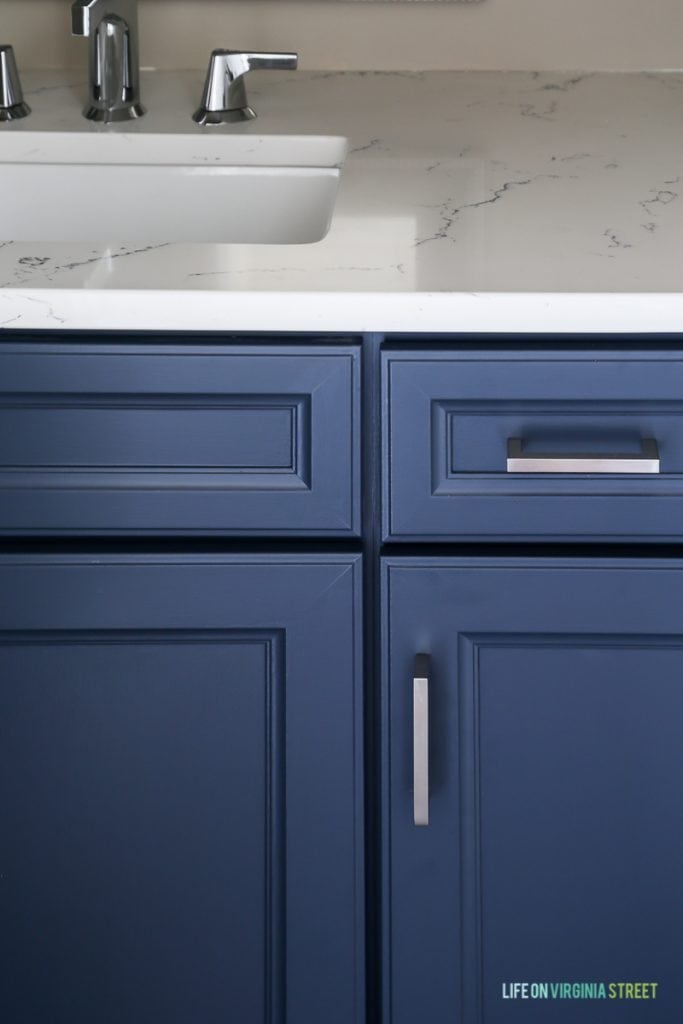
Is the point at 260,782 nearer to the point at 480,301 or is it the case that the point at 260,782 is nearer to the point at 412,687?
the point at 412,687

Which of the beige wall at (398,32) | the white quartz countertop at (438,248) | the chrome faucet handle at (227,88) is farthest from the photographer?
the beige wall at (398,32)

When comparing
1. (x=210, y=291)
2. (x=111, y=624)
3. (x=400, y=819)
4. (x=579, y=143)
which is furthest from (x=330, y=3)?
(x=400, y=819)

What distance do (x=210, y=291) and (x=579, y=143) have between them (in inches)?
19.9

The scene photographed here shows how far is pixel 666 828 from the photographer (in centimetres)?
108

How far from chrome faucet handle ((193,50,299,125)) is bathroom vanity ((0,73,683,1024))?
233 millimetres

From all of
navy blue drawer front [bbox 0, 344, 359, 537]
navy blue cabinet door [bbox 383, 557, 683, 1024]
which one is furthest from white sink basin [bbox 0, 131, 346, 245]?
navy blue cabinet door [bbox 383, 557, 683, 1024]

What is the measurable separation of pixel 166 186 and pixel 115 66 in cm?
13

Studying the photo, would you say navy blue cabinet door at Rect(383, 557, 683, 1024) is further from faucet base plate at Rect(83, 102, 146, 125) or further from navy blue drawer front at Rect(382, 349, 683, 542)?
faucet base plate at Rect(83, 102, 146, 125)

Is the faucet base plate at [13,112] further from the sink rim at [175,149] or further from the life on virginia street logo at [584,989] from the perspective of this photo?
the life on virginia street logo at [584,989]

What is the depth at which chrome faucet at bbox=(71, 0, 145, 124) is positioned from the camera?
4.41ft

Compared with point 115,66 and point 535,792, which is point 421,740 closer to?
point 535,792

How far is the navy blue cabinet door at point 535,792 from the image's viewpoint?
1.04 metres

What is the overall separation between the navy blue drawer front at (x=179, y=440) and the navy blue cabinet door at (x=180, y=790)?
0.12ft

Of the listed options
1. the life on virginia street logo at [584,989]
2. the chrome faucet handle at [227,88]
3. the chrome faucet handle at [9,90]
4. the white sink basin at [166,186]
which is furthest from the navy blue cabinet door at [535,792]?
the chrome faucet handle at [9,90]
